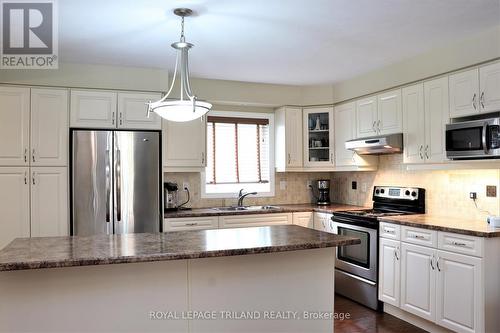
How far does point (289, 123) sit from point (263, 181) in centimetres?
84

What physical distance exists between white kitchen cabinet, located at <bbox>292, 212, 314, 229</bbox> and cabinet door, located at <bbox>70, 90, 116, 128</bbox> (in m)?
2.24

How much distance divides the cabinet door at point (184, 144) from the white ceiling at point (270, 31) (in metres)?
0.69

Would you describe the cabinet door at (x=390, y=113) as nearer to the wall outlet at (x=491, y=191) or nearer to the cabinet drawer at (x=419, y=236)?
the wall outlet at (x=491, y=191)

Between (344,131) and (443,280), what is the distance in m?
2.16

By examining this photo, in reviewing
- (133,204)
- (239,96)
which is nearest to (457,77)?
(239,96)

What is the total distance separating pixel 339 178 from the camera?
18.3 feet

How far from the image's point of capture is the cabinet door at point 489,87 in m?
3.17

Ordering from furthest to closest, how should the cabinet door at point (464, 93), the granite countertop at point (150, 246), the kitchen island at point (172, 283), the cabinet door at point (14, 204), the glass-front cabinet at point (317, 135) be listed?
the glass-front cabinet at point (317, 135)
the cabinet door at point (14, 204)
the cabinet door at point (464, 93)
the kitchen island at point (172, 283)
the granite countertop at point (150, 246)

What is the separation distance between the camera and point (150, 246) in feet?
7.75

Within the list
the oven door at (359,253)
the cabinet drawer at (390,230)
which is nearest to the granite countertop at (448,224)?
the cabinet drawer at (390,230)

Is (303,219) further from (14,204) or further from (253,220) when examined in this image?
(14,204)

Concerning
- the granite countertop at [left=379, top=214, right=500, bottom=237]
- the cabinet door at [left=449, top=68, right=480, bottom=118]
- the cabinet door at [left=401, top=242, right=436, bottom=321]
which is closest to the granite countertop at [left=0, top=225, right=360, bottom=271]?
the granite countertop at [left=379, top=214, right=500, bottom=237]

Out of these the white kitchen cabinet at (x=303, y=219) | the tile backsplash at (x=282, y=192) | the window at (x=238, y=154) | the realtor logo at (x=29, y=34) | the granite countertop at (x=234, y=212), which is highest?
the realtor logo at (x=29, y=34)

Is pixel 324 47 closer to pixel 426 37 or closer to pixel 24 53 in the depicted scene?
pixel 426 37
